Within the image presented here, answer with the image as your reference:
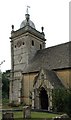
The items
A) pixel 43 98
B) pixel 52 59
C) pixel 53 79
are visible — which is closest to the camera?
pixel 53 79

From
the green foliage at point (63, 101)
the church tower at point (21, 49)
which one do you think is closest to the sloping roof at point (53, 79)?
the church tower at point (21, 49)

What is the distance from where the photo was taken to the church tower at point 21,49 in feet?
133

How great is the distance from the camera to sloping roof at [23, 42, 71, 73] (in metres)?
34.1

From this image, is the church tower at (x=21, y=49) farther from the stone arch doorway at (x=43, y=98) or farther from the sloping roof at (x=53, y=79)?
the sloping roof at (x=53, y=79)

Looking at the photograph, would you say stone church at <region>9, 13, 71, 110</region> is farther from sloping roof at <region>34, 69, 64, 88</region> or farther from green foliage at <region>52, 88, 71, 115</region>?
green foliage at <region>52, 88, 71, 115</region>

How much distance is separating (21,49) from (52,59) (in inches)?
315

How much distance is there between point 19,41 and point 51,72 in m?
12.0

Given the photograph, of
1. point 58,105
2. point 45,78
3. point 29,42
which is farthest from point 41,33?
point 58,105

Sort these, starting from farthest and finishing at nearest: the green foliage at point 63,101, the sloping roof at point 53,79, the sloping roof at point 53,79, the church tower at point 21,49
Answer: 1. the church tower at point 21,49
2. the sloping roof at point 53,79
3. the sloping roof at point 53,79
4. the green foliage at point 63,101

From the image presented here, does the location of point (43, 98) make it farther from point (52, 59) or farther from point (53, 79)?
point (52, 59)

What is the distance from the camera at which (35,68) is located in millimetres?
37500

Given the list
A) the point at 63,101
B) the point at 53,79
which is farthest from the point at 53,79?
the point at 63,101

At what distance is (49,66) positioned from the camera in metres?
35.6

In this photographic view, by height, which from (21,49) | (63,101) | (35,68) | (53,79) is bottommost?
(63,101)
